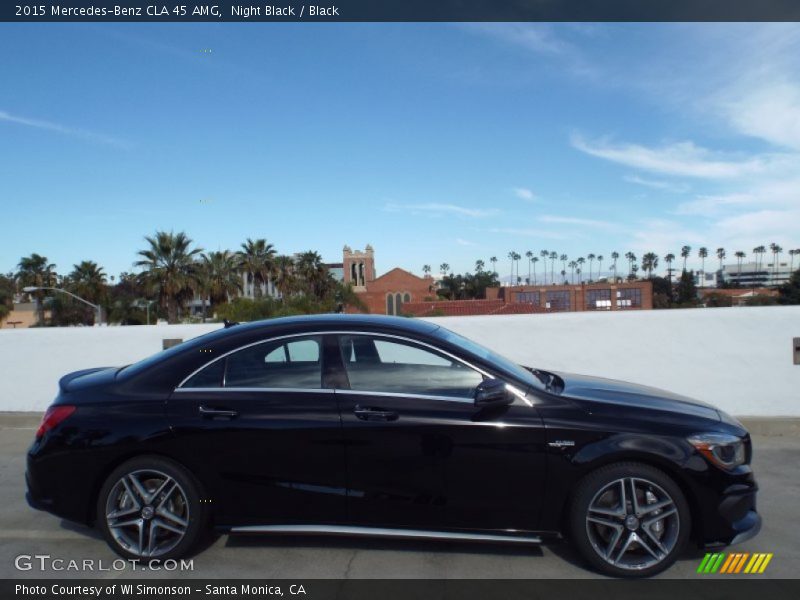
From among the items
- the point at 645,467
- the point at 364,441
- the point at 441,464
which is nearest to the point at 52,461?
the point at 364,441

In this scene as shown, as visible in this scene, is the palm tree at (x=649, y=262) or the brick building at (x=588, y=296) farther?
the palm tree at (x=649, y=262)

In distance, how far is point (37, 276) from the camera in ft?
190

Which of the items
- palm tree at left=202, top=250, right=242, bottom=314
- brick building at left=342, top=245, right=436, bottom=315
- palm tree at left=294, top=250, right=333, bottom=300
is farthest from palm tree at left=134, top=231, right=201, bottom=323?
brick building at left=342, top=245, right=436, bottom=315

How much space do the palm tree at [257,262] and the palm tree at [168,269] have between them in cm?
943

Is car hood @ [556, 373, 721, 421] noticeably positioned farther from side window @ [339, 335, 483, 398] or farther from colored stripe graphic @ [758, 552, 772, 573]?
colored stripe graphic @ [758, 552, 772, 573]

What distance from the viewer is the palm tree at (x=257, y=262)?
2014 inches

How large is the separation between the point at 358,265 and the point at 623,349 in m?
92.0

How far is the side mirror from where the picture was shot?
3760 millimetres

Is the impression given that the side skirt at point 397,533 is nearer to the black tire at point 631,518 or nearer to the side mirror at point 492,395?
the black tire at point 631,518

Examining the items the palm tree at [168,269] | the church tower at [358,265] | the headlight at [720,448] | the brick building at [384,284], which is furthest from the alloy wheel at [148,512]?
the church tower at [358,265]

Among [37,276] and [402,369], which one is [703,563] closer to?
[402,369]

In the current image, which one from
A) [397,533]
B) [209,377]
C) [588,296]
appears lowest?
[397,533]

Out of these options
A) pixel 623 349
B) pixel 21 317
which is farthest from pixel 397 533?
pixel 21 317
